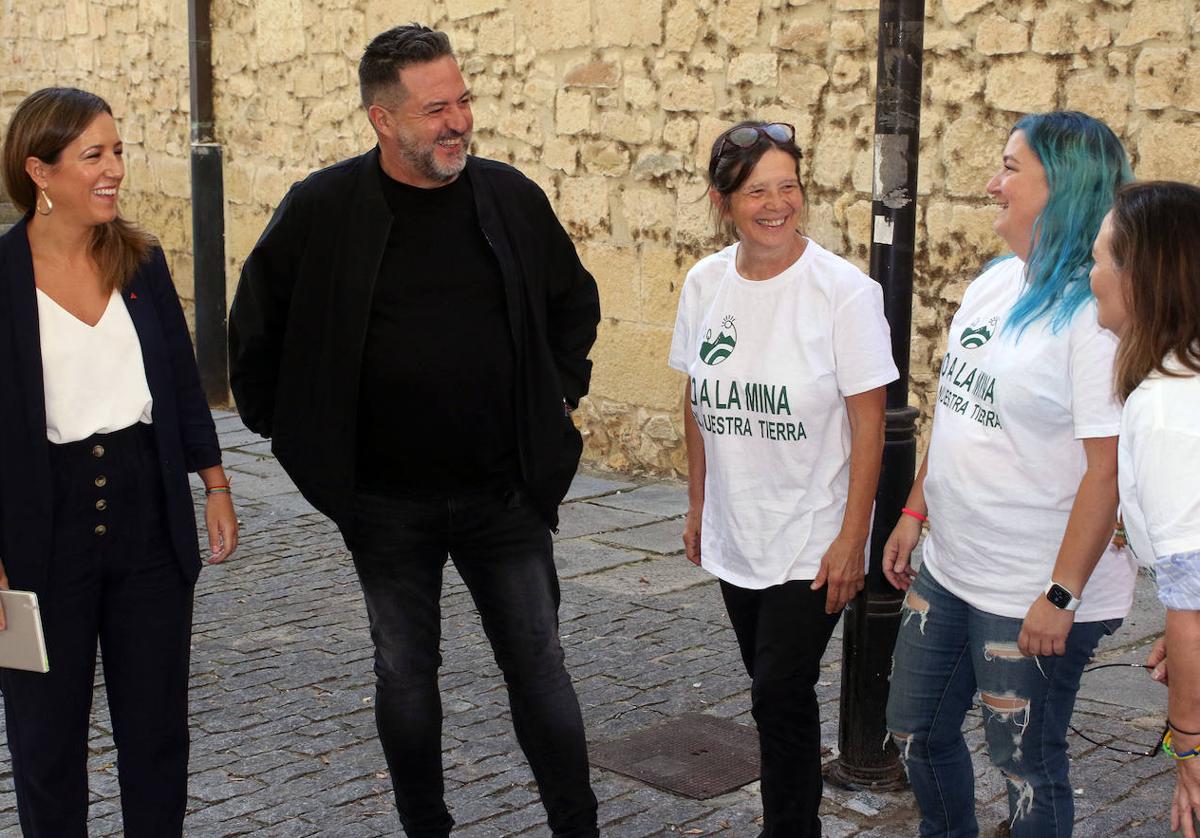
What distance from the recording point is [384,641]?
363cm

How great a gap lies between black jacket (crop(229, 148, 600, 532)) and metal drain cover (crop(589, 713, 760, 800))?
115cm

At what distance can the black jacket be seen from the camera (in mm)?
3523

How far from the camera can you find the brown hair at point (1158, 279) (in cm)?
253

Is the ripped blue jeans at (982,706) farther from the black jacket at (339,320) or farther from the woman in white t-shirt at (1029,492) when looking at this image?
the black jacket at (339,320)

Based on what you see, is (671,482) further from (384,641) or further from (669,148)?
(384,641)

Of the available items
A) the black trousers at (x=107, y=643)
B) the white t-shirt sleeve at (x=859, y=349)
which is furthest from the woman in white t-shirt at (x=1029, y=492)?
the black trousers at (x=107, y=643)

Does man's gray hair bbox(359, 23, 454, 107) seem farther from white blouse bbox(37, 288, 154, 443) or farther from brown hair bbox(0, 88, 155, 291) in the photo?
white blouse bbox(37, 288, 154, 443)

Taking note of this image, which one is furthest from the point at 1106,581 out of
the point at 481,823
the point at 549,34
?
the point at 549,34

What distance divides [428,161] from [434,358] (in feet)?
1.43

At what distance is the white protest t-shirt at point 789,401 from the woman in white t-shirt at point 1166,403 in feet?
2.85

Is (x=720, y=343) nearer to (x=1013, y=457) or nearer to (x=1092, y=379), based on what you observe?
(x=1013, y=457)

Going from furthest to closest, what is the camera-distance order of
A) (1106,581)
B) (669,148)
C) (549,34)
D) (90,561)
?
(549,34) < (669,148) < (90,561) < (1106,581)

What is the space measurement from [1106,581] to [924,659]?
0.41 meters

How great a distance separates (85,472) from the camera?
3.36 m
